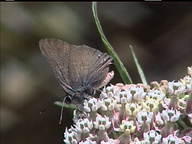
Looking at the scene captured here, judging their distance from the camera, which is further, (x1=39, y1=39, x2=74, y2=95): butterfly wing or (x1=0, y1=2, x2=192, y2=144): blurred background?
(x1=0, y1=2, x2=192, y2=144): blurred background

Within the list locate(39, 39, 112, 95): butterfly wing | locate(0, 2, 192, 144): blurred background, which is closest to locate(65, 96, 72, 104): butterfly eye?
locate(39, 39, 112, 95): butterfly wing

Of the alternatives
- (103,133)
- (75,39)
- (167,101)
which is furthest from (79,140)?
(75,39)

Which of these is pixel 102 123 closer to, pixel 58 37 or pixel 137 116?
pixel 137 116

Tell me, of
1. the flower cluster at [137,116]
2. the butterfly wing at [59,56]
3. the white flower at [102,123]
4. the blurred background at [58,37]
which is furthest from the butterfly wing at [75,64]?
the blurred background at [58,37]

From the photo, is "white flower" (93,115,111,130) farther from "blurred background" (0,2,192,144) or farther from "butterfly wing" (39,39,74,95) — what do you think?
"blurred background" (0,2,192,144)

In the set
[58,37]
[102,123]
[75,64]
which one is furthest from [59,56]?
[58,37]

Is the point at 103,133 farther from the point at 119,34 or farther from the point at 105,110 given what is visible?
the point at 119,34
